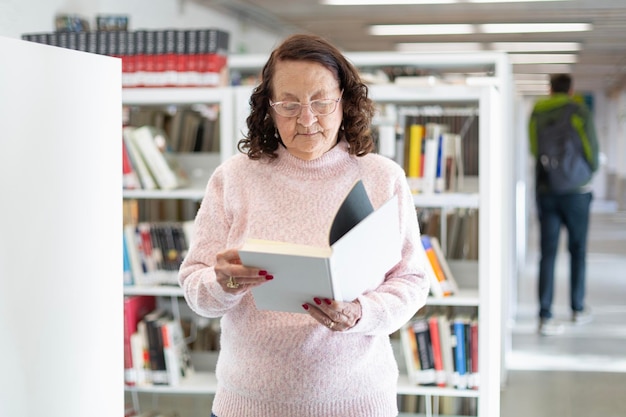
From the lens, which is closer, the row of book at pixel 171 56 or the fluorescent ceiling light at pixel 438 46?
the row of book at pixel 171 56

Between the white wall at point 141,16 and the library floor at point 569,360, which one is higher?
the white wall at point 141,16

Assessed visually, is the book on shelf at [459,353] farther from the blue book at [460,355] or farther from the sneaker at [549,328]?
the sneaker at [549,328]

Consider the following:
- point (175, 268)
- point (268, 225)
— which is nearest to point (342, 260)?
point (268, 225)

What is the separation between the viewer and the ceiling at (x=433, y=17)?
10.8 meters

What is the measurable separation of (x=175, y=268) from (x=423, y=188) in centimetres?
113

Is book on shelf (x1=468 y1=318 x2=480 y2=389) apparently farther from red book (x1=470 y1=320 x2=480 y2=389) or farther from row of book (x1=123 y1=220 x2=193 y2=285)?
row of book (x1=123 y1=220 x2=193 y2=285)

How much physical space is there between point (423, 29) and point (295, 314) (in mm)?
11376

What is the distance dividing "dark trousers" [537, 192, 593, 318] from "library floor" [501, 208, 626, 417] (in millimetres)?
381

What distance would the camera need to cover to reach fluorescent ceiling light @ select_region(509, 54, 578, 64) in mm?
16328

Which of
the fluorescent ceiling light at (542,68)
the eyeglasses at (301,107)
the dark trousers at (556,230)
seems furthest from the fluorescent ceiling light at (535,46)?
the eyeglasses at (301,107)

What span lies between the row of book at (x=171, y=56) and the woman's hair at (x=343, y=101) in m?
2.25

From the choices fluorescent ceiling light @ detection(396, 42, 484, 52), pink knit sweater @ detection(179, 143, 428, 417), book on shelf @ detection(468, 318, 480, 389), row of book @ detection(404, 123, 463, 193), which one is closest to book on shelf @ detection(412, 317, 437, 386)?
book on shelf @ detection(468, 318, 480, 389)

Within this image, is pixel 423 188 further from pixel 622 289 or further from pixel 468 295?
pixel 622 289

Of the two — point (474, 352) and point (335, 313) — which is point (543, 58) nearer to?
point (474, 352)
